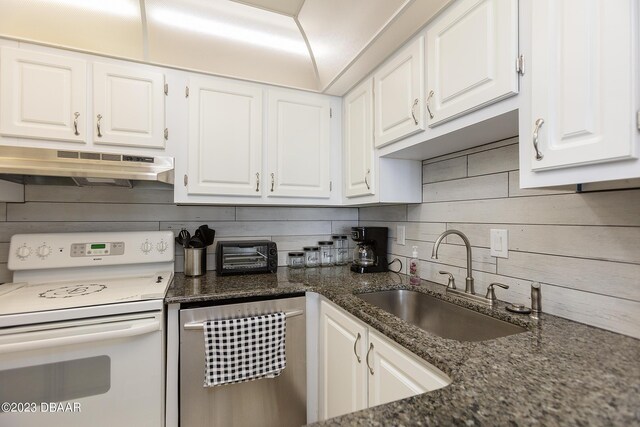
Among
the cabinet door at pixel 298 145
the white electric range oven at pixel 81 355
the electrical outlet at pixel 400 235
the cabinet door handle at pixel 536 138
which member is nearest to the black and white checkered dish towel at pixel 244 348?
the white electric range oven at pixel 81 355

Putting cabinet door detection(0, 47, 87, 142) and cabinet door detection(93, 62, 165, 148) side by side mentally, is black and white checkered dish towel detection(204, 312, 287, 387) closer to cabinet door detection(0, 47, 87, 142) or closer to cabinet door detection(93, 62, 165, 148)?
cabinet door detection(93, 62, 165, 148)

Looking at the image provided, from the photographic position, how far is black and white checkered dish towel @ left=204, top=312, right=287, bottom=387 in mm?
1459

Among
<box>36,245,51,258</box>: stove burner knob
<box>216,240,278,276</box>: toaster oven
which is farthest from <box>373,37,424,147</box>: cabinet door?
<box>36,245,51,258</box>: stove burner knob

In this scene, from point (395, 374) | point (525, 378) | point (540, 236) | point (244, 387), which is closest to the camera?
point (525, 378)

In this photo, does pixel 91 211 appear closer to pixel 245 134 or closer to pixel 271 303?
pixel 245 134

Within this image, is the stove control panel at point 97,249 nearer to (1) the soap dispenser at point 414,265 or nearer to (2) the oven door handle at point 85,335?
(2) the oven door handle at point 85,335

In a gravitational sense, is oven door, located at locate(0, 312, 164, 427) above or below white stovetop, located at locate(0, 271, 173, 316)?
below

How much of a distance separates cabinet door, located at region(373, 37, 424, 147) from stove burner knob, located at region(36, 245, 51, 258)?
1.93 meters

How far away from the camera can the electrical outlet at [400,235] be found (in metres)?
1.97

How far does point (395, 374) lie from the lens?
104 centimetres

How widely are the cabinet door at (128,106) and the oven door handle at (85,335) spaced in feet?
3.12

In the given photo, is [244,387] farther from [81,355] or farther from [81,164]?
[81,164]

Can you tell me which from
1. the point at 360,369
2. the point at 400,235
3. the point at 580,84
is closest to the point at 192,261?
the point at 360,369

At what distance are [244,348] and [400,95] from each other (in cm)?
150
